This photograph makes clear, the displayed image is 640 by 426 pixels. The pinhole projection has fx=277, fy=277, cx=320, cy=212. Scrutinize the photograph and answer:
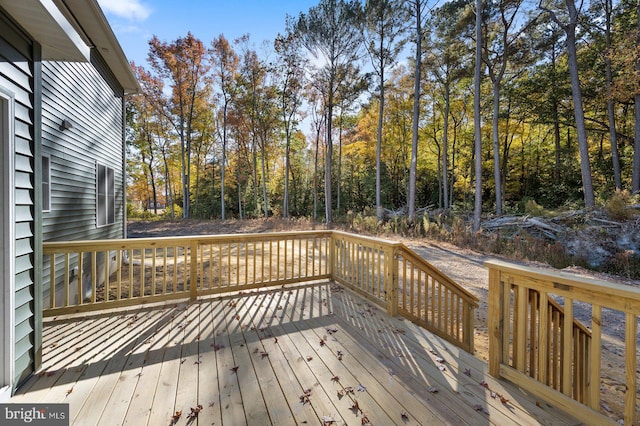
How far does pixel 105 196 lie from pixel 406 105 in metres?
15.2

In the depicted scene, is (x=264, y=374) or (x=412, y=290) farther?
(x=412, y=290)

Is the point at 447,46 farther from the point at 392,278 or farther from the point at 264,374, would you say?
the point at 264,374

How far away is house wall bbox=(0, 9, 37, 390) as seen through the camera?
184 centimetres

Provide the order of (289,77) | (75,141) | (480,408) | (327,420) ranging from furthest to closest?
(289,77), (75,141), (480,408), (327,420)

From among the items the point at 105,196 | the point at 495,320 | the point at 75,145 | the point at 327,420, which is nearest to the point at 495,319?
the point at 495,320

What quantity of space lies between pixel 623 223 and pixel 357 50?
1103 cm

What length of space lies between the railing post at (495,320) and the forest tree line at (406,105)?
8.46 meters

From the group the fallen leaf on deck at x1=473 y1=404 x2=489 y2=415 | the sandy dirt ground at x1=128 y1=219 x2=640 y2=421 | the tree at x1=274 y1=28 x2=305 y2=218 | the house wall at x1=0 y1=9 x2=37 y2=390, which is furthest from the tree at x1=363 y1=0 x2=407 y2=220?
the fallen leaf on deck at x1=473 y1=404 x2=489 y2=415

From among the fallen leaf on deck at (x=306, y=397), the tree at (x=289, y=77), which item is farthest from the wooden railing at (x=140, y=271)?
the tree at (x=289, y=77)

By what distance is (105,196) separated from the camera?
18.3 ft

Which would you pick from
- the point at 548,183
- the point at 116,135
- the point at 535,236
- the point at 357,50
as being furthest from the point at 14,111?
the point at 548,183

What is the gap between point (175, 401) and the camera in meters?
1.80

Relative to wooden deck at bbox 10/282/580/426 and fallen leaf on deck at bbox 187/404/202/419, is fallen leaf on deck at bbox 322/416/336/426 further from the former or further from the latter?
fallen leaf on deck at bbox 187/404/202/419
